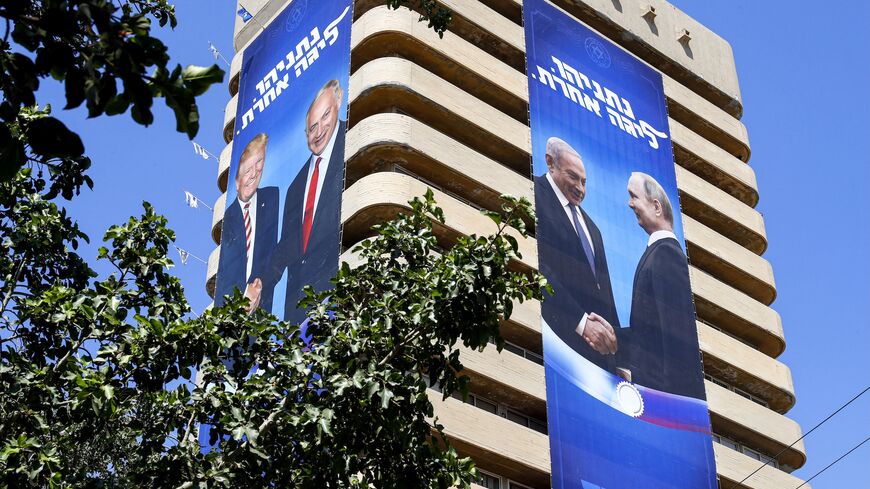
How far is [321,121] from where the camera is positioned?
4319 centimetres

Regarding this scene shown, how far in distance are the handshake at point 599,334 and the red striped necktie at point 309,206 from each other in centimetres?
948

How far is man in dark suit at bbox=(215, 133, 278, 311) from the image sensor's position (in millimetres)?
43562

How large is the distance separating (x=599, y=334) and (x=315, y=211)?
10352 mm

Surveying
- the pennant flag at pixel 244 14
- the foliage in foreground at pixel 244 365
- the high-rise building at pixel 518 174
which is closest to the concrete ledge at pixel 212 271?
the high-rise building at pixel 518 174

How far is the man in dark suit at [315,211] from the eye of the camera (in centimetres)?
3916

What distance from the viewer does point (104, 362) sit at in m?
13.7

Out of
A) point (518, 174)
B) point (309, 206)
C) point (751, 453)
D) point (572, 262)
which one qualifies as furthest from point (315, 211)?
point (751, 453)

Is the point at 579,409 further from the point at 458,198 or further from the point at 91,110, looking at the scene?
the point at 91,110

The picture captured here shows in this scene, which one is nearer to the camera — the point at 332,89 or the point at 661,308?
the point at 332,89

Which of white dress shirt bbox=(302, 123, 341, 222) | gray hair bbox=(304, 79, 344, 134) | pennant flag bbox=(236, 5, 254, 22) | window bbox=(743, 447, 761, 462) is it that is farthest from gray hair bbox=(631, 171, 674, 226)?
pennant flag bbox=(236, 5, 254, 22)

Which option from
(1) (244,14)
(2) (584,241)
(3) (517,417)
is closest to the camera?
(3) (517,417)

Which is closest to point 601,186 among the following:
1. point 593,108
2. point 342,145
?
point 593,108

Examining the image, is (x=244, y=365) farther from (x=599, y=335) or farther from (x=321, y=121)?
(x=321, y=121)

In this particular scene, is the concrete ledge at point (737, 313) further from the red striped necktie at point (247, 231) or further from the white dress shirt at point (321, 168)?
the red striped necktie at point (247, 231)
